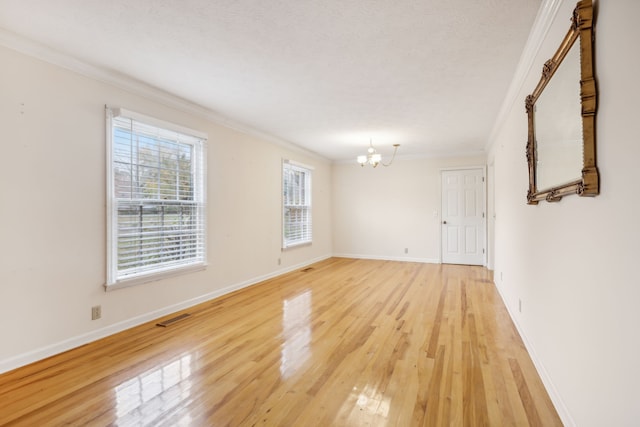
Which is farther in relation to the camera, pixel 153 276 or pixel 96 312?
pixel 153 276

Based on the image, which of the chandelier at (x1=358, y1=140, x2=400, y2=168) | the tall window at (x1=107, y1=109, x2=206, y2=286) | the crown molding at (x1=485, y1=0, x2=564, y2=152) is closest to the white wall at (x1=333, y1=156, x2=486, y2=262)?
the chandelier at (x1=358, y1=140, x2=400, y2=168)

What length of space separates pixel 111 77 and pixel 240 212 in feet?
7.57

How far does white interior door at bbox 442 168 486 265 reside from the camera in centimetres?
667

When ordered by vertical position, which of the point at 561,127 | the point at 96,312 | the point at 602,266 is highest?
the point at 561,127

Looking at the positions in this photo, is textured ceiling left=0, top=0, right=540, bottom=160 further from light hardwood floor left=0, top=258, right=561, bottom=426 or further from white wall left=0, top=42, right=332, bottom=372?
light hardwood floor left=0, top=258, right=561, bottom=426

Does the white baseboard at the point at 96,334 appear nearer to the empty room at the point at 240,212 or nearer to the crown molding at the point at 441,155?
the empty room at the point at 240,212

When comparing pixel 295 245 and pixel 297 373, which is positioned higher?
pixel 295 245

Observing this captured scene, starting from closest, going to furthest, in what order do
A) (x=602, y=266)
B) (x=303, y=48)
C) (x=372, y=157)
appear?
(x=602, y=266)
(x=303, y=48)
(x=372, y=157)

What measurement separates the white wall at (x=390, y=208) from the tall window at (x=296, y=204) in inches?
53.8

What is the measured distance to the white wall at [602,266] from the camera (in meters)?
1.10

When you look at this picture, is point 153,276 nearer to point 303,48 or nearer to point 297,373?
point 297,373

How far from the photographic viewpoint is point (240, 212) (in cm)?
475

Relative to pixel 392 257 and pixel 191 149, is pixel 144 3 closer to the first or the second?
pixel 191 149

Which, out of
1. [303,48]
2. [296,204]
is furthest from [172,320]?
[296,204]
